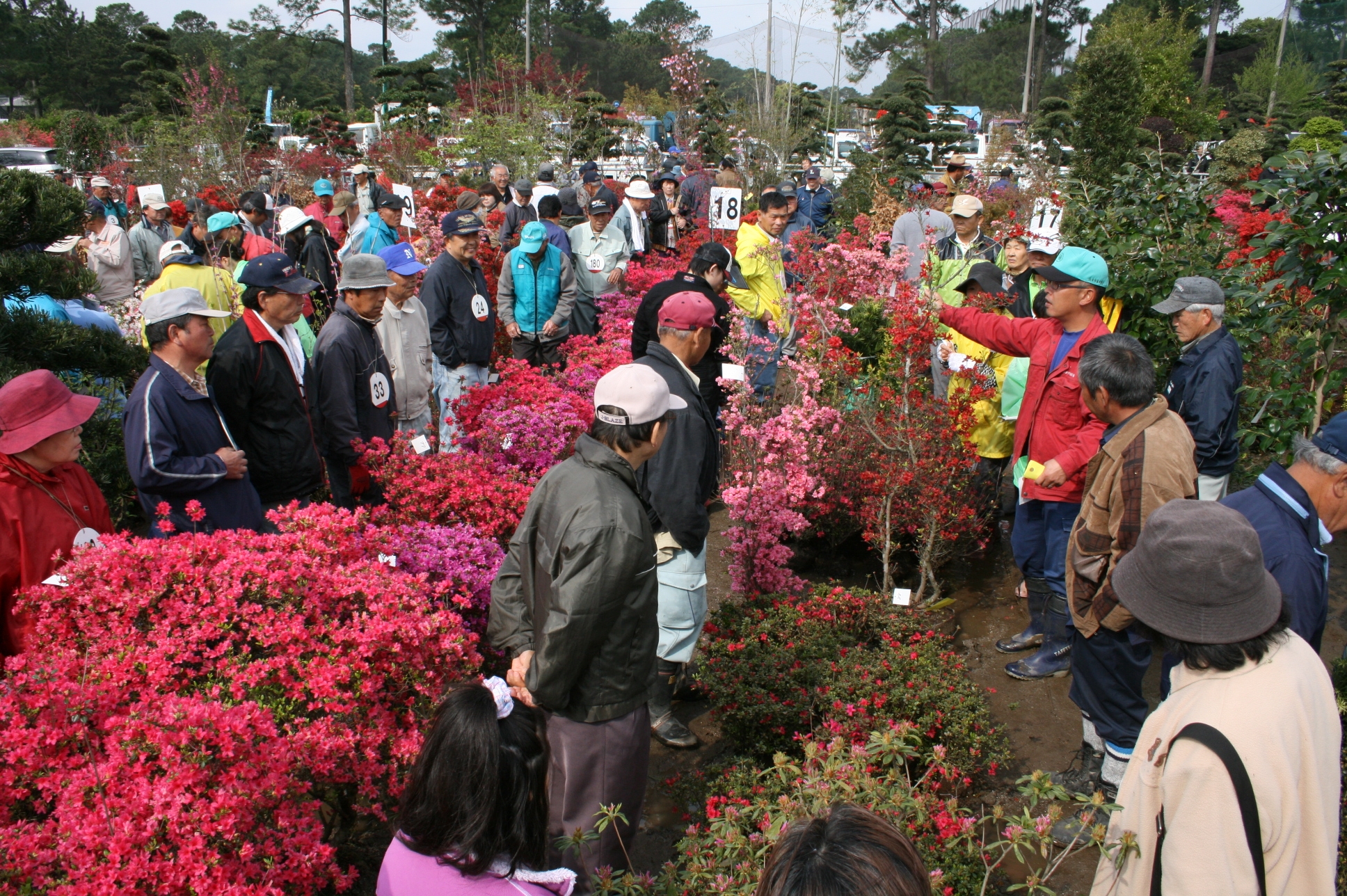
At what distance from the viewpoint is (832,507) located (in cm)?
555

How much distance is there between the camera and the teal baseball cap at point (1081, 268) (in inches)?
168

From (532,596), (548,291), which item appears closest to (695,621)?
(532,596)

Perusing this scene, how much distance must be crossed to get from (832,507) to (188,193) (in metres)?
14.9

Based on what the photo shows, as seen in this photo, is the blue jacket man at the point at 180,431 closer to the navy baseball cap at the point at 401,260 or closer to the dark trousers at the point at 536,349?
the navy baseball cap at the point at 401,260

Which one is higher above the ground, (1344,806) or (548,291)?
(548,291)

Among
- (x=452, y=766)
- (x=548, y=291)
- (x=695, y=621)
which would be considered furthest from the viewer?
(x=548, y=291)

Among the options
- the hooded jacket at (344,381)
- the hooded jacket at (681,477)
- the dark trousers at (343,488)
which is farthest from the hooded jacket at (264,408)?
the hooded jacket at (681,477)

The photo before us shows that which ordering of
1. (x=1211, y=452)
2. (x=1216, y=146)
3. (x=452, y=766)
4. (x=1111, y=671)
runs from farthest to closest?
(x=1216, y=146)
(x=1211, y=452)
(x=1111, y=671)
(x=452, y=766)

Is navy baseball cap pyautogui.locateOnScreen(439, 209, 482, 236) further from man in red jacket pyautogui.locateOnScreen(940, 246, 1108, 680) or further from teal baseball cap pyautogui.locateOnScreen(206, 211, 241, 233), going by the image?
man in red jacket pyautogui.locateOnScreen(940, 246, 1108, 680)

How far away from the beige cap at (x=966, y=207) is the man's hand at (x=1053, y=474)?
3692 millimetres

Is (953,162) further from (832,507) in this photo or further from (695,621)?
(695,621)

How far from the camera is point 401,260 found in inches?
202

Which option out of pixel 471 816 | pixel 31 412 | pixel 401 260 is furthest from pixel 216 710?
pixel 401 260

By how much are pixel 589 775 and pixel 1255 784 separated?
1.75 meters
